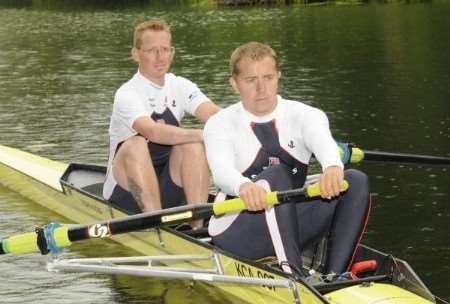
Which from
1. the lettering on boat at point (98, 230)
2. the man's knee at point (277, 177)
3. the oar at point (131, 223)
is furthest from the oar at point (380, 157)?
the lettering on boat at point (98, 230)

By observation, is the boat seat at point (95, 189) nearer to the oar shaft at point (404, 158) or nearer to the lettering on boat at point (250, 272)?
A: the oar shaft at point (404, 158)

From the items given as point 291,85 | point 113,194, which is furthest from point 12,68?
point 113,194

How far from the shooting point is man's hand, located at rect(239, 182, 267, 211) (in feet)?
25.1

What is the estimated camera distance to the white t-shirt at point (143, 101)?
34.6 feet

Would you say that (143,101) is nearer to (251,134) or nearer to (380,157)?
(251,134)

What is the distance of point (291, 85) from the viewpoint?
28.6m

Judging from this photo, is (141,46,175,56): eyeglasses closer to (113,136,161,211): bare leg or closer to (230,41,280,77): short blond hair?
(113,136,161,211): bare leg

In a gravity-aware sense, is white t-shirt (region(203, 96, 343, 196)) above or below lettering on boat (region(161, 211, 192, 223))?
above

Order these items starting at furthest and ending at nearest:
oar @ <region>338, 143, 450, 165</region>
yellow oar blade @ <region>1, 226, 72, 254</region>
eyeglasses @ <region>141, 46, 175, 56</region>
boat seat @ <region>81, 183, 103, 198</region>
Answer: boat seat @ <region>81, 183, 103, 198</region>
oar @ <region>338, 143, 450, 165</region>
eyeglasses @ <region>141, 46, 175, 56</region>
yellow oar blade @ <region>1, 226, 72, 254</region>

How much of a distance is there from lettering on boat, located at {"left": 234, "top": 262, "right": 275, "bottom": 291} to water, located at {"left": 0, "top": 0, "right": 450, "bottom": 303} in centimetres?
131

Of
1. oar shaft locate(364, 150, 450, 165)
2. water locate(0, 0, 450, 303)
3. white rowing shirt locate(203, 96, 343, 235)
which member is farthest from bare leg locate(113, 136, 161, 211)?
oar shaft locate(364, 150, 450, 165)

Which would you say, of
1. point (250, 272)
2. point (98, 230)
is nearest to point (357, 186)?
point (250, 272)

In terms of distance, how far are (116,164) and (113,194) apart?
502 millimetres

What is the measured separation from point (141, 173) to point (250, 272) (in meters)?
2.68
